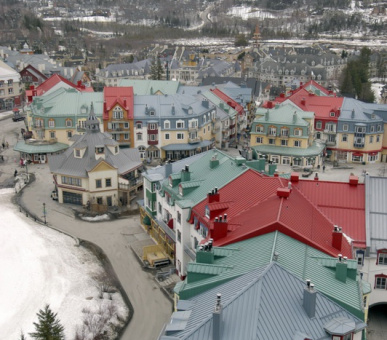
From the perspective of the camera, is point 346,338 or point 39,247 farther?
point 39,247

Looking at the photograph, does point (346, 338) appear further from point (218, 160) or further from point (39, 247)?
point (39, 247)

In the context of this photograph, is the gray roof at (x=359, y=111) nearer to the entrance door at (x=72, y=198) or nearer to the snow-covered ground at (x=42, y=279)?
the entrance door at (x=72, y=198)

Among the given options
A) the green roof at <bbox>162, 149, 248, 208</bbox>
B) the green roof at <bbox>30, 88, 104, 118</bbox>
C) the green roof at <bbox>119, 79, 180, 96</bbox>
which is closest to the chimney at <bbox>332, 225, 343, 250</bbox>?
the green roof at <bbox>162, 149, 248, 208</bbox>

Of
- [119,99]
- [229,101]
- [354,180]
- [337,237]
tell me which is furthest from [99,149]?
[229,101]

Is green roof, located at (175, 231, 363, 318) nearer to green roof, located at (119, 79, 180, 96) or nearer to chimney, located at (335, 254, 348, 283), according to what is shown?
chimney, located at (335, 254, 348, 283)

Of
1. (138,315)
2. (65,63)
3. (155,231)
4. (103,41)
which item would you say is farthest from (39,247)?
(103,41)

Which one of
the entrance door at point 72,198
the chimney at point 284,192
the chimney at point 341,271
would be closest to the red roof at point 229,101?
the entrance door at point 72,198

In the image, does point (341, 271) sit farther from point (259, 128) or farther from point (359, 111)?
point (359, 111)

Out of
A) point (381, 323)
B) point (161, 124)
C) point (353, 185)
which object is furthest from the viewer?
point (161, 124)
